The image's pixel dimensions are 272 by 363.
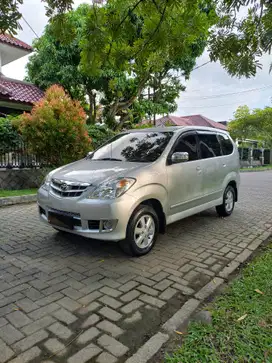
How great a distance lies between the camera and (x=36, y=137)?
306 inches

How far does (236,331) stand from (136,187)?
1.90 m

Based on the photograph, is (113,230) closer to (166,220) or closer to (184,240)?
(166,220)

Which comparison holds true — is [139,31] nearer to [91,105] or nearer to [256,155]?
[91,105]

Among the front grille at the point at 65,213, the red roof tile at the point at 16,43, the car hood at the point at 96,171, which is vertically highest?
the red roof tile at the point at 16,43

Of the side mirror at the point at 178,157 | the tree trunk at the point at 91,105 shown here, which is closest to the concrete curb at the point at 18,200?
the side mirror at the point at 178,157

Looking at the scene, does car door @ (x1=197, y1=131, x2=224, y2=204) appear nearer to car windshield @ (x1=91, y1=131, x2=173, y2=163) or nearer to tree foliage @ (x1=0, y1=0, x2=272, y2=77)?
car windshield @ (x1=91, y1=131, x2=173, y2=163)

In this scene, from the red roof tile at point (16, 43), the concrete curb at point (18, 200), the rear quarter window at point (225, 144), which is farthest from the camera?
the red roof tile at point (16, 43)

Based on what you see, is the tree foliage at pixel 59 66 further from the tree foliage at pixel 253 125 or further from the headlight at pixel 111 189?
the tree foliage at pixel 253 125

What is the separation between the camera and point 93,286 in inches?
115

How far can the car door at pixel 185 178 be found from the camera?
4120 millimetres

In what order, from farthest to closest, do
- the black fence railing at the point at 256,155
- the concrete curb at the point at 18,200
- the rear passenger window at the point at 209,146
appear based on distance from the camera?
the black fence railing at the point at 256,155, the concrete curb at the point at 18,200, the rear passenger window at the point at 209,146

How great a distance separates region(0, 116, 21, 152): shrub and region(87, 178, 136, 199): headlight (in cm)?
592

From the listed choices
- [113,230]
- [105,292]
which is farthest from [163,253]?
[105,292]

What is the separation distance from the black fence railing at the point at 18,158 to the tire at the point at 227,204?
5.53m
